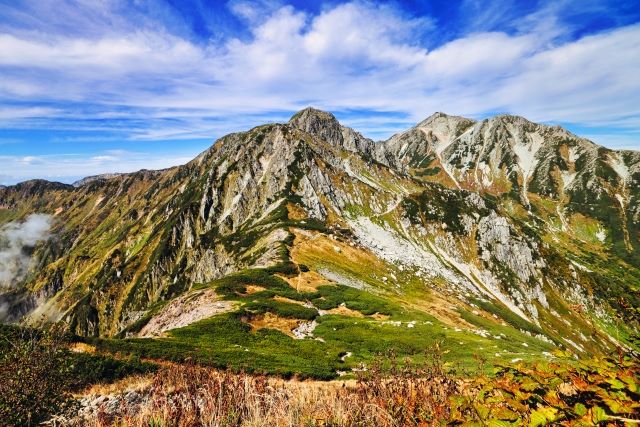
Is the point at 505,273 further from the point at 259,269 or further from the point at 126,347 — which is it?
the point at 126,347

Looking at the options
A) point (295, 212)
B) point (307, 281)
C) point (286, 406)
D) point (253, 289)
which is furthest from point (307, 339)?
point (295, 212)

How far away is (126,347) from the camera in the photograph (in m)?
27.4

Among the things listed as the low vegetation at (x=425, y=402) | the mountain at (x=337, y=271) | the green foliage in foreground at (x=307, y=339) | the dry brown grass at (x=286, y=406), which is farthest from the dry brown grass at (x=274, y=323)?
the dry brown grass at (x=286, y=406)

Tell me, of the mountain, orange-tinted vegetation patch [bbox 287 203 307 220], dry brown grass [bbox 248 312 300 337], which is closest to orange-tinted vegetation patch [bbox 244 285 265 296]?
the mountain

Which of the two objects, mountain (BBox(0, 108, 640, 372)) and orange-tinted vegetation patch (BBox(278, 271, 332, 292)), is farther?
orange-tinted vegetation patch (BBox(278, 271, 332, 292))

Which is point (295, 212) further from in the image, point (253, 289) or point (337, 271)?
point (253, 289)

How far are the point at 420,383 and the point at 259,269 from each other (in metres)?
61.4

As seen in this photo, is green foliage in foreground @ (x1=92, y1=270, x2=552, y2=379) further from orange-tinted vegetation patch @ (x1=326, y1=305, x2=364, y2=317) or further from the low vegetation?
the low vegetation

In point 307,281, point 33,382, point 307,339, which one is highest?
point 33,382

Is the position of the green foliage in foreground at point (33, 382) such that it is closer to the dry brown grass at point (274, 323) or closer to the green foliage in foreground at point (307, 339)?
the green foliage in foreground at point (307, 339)

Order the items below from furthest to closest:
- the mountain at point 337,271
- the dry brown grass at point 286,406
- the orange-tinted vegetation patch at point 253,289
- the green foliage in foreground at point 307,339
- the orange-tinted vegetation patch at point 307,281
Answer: the orange-tinted vegetation patch at point 307,281 → the orange-tinted vegetation patch at point 253,289 → the mountain at point 337,271 → the green foliage in foreground at point 307,339 → the dry brown grass at point 286,406

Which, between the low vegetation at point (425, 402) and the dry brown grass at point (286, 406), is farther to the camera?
the dry brown grass at point (286, 406)

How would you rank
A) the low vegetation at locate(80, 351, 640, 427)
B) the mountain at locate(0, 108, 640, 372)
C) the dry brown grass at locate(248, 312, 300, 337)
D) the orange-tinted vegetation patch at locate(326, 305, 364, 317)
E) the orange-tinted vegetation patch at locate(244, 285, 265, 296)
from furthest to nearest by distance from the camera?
the orange-tinted vegetation patch at locate(244, 285, 265, 296) < the orange-tinted vegetation patch at locate(326, 305, 364, 317) < the mountain at locate(0, 108, 640, 372) < the dry brown grass at locate(248, 312, 300, 337) < the low vegetation at locate(80, 351, 640, 427)

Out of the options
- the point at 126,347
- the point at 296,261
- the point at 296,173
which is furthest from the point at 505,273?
the point at 126,347
